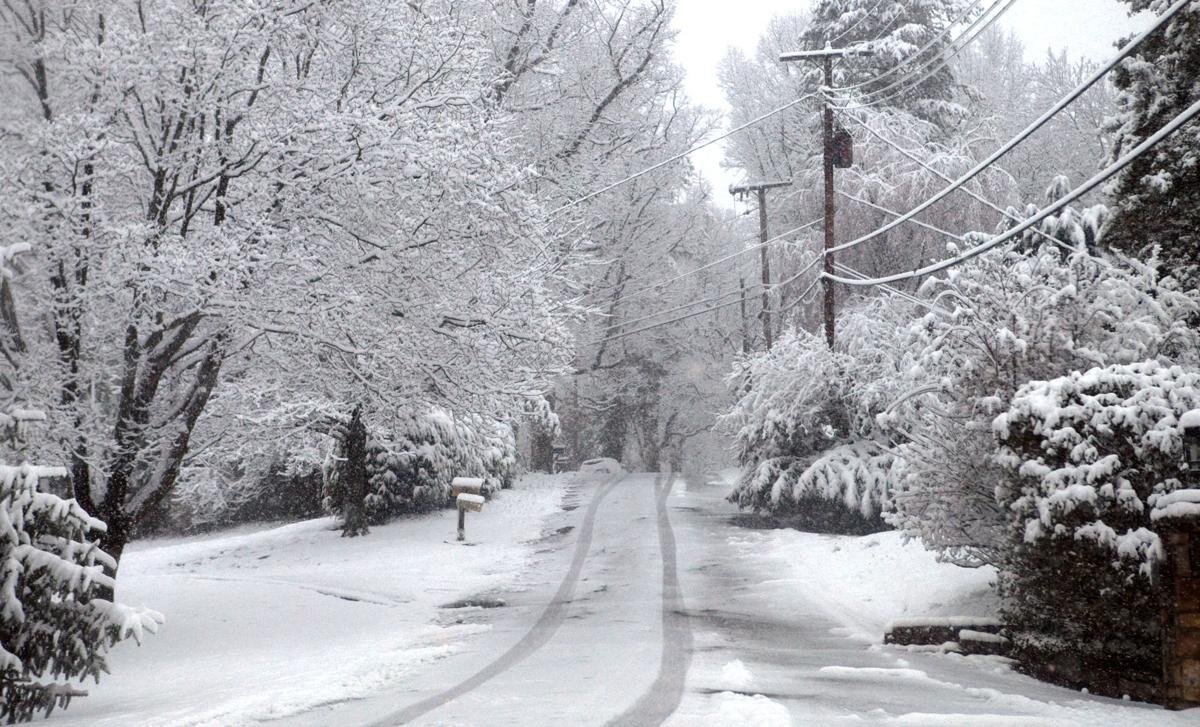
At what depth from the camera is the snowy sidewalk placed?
7.02 meters

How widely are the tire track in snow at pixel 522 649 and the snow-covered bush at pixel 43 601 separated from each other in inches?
80.2

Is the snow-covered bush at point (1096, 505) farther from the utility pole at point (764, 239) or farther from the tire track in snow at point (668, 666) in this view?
the utility pole at point (764, 239)

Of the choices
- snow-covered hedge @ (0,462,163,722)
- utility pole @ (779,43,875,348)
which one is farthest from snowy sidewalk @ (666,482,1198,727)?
utility pole @ (779,43,875,348)

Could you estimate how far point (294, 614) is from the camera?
1297 centimetres

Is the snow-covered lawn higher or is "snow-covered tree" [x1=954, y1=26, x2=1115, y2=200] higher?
"snow-covered tree" [x1=954, y1=26, x2=1115, y2=200]

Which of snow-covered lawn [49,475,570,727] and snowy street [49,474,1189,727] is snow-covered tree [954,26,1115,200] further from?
snow-covered lawn [49,475,570,727]

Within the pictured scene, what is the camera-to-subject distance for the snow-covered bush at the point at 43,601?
695cm

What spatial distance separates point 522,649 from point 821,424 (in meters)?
14.0

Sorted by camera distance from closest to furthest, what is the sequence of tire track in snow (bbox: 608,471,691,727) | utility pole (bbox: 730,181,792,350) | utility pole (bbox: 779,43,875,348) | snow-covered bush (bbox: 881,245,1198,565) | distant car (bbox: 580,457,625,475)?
tire track in snow (bbox: 608,471,691,727) < snow-covered bush (bbox: 881,245,1198,565) < utility pole (bbox: 779,43,875,348) < utility pole (bbox: 730,181,792,350) < distant car (bbox: 580,457,625,475)

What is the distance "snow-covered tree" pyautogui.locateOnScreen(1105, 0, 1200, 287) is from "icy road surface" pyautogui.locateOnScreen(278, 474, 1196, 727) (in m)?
5.01

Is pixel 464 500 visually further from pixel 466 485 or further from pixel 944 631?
pixel 944 631

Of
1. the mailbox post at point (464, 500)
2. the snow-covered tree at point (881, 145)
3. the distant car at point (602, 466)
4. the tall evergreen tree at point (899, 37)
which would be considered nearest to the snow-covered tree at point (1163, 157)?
the snow-covered tree at point (881, 145)

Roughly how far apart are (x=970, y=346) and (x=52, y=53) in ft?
31.5

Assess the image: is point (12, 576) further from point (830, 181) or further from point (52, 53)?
point (830, 181)
